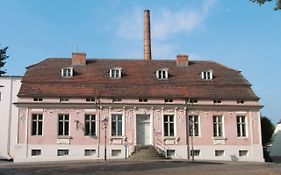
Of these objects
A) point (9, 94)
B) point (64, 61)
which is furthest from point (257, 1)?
point (9, 94)

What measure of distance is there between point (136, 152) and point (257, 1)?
2613 centimetres

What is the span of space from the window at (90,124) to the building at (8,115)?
1237 cm

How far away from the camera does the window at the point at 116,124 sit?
1633 inches

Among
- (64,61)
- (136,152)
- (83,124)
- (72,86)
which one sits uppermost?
(64,61)

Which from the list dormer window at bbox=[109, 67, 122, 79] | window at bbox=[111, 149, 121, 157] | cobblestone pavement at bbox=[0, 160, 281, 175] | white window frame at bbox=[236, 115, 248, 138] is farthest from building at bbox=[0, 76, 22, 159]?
white window frame at bbox=[236, 115, 248, 138]

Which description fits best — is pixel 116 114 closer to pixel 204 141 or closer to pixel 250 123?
pixel 204 141

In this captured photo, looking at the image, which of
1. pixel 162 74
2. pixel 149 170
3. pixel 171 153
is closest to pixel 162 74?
pixel 162 74

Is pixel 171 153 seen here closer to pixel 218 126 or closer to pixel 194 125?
pixel 194 125

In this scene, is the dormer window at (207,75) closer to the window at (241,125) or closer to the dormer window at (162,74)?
the dormer window at (162,74)

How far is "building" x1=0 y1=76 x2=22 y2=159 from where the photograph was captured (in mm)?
49938

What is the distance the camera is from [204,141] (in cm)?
4216

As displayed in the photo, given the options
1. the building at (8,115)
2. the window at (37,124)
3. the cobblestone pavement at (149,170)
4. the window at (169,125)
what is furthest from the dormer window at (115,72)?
the cobblestone pavement at (149,170)

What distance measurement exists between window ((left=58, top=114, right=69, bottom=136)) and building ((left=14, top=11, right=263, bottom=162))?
9 cm

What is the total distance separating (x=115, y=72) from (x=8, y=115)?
1478cm
